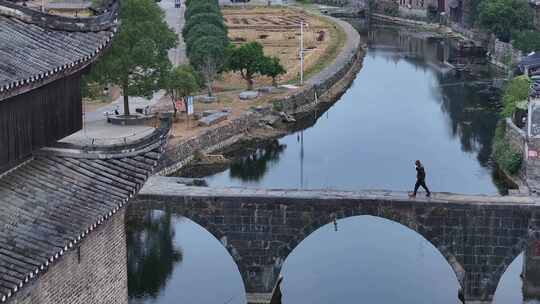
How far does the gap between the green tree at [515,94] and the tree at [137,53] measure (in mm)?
21133

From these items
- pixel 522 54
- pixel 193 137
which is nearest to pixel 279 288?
pixel 193 137

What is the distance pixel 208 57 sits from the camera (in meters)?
70.4

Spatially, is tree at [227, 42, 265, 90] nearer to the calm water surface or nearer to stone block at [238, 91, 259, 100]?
stone block at [238, 91, 259, 100]

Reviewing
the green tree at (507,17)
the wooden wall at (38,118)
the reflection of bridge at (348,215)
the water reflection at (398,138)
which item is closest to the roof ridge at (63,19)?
the wooden wall at (38,118)

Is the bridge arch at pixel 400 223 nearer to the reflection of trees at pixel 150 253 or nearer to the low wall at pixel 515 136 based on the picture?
the reflection of trees at pixel 150 253

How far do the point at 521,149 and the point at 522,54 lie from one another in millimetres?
35806

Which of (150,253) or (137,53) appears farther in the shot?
(137,53)

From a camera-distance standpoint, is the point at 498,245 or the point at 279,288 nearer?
the point at 498,245

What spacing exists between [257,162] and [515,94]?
16604 millimetres

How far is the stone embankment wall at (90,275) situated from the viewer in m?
20.6

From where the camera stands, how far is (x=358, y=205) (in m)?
34.2

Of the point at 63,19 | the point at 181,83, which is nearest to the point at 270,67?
the point at 181,83

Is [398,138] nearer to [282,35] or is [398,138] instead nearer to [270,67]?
[270,67]

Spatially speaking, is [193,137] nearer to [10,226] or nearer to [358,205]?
[358,205]
